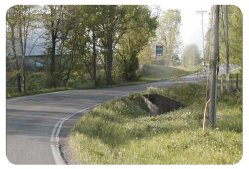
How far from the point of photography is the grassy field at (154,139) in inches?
446

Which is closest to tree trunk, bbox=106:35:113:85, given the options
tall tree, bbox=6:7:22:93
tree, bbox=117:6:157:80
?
tree, bbox=117:6:157:80

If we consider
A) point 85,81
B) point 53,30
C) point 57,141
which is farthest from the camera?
point 85,81

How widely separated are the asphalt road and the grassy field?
0.91m

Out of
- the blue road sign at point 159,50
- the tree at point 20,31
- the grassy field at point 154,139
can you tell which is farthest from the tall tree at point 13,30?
the blue road sign at point 159,50

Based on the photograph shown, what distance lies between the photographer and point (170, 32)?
4669 centimetres

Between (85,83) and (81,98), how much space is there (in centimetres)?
1081

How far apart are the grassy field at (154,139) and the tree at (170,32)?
22120mm

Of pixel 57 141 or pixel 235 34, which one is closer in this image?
pixel 57 141

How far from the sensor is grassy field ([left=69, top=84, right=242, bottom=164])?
1132 centimetres

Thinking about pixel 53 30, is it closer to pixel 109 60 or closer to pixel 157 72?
pixel 109 60

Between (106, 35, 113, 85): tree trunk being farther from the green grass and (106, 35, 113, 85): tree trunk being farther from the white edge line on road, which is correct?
the white edge line on road

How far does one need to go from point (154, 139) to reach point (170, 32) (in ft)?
111

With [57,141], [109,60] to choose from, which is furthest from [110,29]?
Result: [57,141]

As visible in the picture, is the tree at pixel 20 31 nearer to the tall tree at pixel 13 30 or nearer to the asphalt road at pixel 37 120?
the tall tree at pixel 13 30
